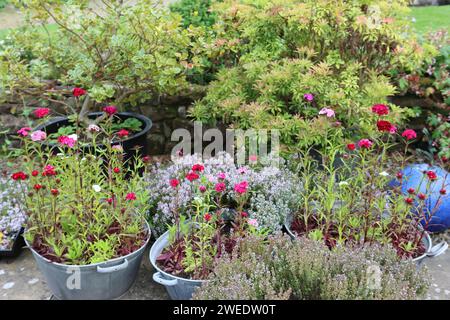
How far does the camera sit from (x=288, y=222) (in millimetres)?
3197

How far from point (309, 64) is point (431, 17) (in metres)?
5.18

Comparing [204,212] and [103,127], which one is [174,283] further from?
[103,127]

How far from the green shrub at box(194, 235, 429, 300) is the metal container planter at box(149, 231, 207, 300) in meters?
0.16

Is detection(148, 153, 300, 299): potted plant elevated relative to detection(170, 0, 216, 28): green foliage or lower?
lower

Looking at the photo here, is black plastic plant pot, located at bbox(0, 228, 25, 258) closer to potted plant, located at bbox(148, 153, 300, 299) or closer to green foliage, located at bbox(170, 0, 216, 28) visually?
potted plant, located at bbox(148, 153, 300, 299)

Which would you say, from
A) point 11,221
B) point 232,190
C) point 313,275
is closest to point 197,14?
point 232,190

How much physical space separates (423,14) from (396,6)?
16.2ft

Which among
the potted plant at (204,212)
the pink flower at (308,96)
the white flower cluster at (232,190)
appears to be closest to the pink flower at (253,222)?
the potted plant at (204,212)

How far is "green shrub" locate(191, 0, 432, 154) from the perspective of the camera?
3.58 meters

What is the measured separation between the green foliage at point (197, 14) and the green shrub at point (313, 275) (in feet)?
9.24

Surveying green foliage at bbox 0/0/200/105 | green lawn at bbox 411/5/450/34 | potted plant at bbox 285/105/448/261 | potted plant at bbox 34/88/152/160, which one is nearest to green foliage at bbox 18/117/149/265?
potted plant at bbox 34/88/152/160

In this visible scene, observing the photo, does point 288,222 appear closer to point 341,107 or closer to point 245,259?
point 245,259
